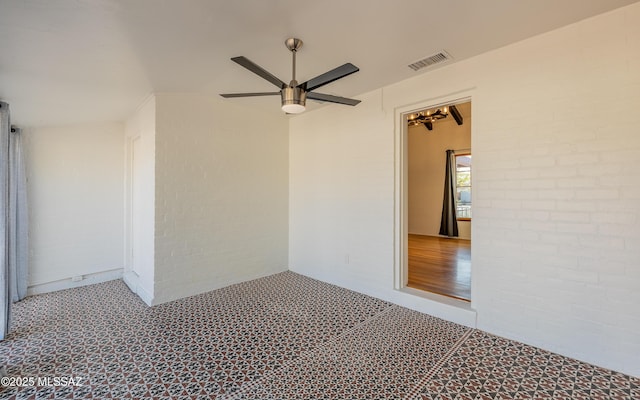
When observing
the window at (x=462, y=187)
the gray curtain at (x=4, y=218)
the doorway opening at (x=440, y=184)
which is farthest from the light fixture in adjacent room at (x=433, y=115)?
the gray curtain at (x=4, y=218)

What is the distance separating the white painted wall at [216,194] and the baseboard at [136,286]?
0.41 feet

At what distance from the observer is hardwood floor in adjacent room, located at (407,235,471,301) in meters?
3.72

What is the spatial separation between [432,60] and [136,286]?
4744mm

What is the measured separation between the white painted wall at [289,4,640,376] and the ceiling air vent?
0.67 feet

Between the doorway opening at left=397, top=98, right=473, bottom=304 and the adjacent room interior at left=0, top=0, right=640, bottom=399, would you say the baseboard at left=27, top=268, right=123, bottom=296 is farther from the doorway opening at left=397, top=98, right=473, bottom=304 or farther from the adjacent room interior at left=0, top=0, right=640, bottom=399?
the doorway opening at left=397, top=98, right=473, bottom=304

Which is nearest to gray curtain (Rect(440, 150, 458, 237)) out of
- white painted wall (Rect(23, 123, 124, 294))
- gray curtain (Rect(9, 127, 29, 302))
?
white painted wall (Rect(23, 123, 124, 294))

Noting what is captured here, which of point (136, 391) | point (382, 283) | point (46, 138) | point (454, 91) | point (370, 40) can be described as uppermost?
point (370, 40)

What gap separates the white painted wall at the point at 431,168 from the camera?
795cm

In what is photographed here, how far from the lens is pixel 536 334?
2562 mm

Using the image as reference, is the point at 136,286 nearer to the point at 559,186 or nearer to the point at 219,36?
the point at 219,36

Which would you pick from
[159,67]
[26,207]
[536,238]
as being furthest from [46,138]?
[536,238]

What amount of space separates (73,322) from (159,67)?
2865 mm

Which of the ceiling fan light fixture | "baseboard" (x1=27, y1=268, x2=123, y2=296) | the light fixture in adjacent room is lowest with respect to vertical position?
"baseboard" (x1=27, y1=268, x2=123, y2=296)

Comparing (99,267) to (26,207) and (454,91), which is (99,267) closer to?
(26,207)
